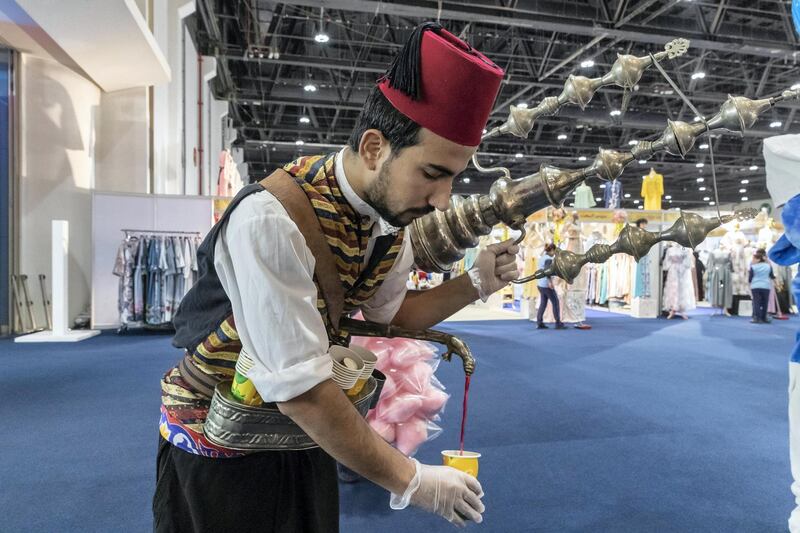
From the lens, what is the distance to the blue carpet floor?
7.93 ft

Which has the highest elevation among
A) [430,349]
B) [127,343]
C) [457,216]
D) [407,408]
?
[457,216]

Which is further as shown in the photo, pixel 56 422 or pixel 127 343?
pixel 127 343

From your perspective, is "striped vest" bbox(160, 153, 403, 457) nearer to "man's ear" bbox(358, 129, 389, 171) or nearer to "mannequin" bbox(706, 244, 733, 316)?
"man's ear" bbox(358, 129, 389, 171)

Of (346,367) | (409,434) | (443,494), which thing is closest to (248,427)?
(346,367)

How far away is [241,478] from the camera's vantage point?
104cm

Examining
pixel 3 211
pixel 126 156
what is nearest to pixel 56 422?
pixel 3 211

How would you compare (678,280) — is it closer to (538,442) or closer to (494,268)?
(538,442)

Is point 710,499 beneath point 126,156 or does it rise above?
beneath

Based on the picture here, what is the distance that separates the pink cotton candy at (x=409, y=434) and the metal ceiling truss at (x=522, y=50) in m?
6.63

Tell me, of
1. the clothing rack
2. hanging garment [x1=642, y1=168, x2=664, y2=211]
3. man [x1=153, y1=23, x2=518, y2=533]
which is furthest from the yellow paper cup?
hanging garment [x1=642, y1=168, x2=664, y2=211]

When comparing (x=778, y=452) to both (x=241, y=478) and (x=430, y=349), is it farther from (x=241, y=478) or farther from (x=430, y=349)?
(x=241, y=478)

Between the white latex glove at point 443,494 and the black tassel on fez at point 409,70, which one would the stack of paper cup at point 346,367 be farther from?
the black tassel on fez at point 409,70

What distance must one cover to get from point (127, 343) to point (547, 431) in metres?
5.49

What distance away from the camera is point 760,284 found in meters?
10.0
